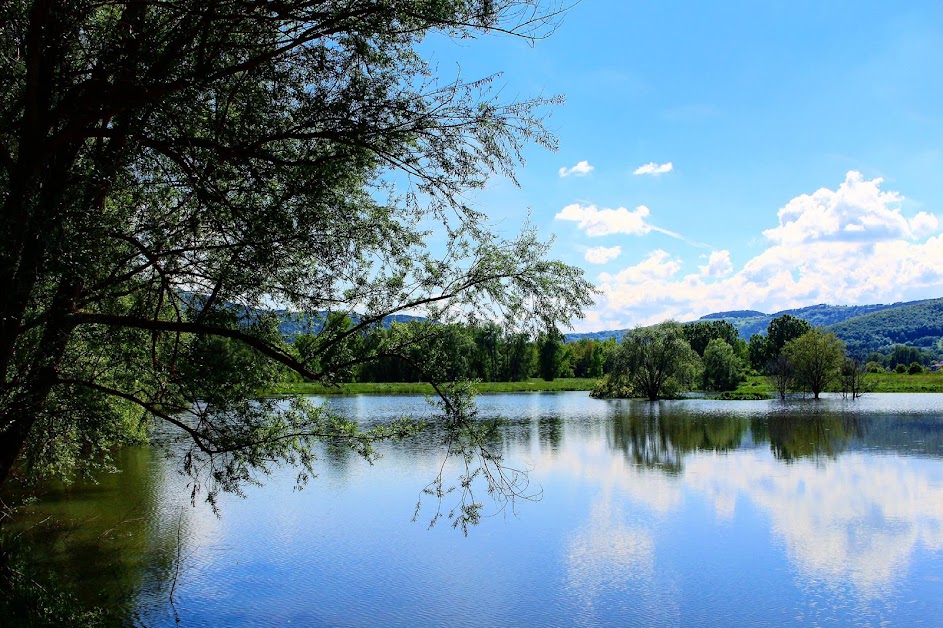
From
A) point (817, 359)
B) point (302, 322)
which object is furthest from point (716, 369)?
point (302, 322)

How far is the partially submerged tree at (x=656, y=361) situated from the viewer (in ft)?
173

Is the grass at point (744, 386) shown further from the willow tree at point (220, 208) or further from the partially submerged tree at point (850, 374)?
the willow tree at point (220, 208)

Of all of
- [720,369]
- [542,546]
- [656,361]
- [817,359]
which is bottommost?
[542,546]

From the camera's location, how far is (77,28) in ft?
16.8

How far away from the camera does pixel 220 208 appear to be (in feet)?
19.2

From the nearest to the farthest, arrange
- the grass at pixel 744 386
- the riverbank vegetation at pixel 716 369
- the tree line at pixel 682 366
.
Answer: the tree line at pixel 682 366 → the riverbank vegetation at pixel 716 369 → the grass at pixel 744 386

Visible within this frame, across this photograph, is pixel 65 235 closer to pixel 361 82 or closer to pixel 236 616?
pixel 361 82

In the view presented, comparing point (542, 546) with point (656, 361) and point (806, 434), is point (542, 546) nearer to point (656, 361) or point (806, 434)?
point (806, 434)

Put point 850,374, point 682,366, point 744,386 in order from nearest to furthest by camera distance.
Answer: point 682,366, point 850,374, point 744,386

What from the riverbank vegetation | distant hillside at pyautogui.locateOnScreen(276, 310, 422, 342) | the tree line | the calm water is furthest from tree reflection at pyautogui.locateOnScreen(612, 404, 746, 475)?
distant hillside at pyautogui.locateOnScreen(276, 310, 422, 342)

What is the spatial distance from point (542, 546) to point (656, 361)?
139 ft

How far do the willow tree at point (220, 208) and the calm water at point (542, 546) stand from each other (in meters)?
1.81

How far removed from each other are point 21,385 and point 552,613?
7220mm

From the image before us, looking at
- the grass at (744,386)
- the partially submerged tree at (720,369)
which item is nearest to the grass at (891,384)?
the grass at (744,386)
